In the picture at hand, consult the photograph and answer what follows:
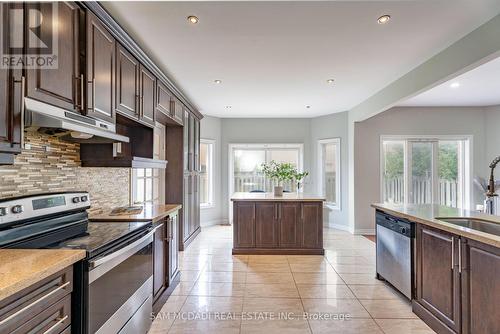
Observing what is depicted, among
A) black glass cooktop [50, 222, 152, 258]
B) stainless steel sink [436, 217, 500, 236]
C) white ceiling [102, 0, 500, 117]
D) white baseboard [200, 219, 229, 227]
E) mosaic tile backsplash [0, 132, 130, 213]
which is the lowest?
white baseboard [200, 219, 229, 227]

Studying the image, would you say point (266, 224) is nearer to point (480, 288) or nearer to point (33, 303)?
point (480, 288)

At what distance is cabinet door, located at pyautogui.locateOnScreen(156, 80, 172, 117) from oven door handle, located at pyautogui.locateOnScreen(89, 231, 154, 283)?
185cm

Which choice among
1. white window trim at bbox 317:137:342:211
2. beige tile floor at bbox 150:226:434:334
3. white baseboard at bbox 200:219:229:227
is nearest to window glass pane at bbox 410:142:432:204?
white window trim at bbox 317:137:342:211

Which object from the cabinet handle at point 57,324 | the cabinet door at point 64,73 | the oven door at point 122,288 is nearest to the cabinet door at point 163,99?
the cabinet door at point 64,73

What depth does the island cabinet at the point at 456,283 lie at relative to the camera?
1715 millimetres

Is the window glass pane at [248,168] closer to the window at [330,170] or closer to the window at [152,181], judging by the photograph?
the window at [330,170]

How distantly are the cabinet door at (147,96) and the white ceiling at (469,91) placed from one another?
3.91 meters

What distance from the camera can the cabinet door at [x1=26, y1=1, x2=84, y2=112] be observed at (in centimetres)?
153

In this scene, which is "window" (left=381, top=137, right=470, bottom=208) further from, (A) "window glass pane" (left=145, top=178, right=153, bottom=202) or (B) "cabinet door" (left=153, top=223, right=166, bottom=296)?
(B) "cabinet door" (left=153, top=223, right=166, bottom=296)

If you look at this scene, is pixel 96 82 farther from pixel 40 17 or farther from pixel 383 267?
pixel 383 267

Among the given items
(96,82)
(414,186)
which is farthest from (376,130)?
(96,82)

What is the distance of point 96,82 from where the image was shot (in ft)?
6.72

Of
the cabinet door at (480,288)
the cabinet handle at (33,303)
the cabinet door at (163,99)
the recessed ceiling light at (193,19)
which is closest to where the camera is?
the cabinet handle at (33,303)

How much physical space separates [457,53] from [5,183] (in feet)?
12.6
